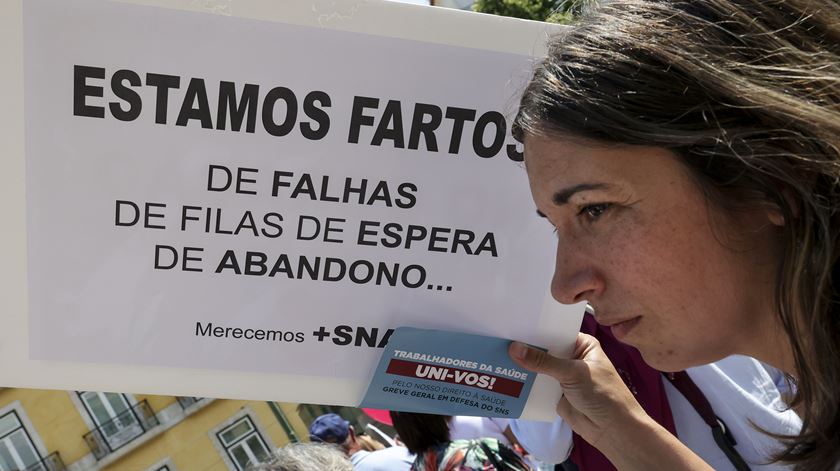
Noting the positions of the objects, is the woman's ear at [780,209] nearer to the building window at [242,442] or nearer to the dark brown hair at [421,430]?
the dark brown hair at [421,430]

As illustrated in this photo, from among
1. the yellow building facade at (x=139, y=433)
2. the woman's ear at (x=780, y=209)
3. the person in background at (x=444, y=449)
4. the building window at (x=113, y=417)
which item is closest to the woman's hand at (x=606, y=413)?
the woman's ear at (x=780, y=209)

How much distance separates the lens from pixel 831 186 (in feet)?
3.92

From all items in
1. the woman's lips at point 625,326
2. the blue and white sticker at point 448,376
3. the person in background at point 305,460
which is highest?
the woman's lips at point 625,326

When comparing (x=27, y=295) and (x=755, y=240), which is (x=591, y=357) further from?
(x=27, y=295)

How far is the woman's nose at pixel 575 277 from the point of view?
140 centimetres

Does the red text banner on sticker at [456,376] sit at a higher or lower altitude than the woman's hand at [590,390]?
lower

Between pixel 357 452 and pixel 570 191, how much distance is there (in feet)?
9.23

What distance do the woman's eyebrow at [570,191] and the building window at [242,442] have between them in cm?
673

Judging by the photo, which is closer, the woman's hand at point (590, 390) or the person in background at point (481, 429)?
the woman's hand at point (590, 390)

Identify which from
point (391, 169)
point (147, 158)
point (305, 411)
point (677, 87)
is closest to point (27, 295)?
point (147, 158)

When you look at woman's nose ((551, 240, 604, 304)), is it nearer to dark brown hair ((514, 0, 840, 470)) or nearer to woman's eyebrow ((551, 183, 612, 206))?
woman's eyebrow ((551, 183, 612, 206))

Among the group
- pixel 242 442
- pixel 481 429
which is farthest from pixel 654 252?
pixel 242 442

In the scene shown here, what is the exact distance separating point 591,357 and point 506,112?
20.8 inches

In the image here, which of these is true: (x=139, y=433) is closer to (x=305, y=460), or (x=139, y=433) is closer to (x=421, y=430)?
(x=305, y=460)
